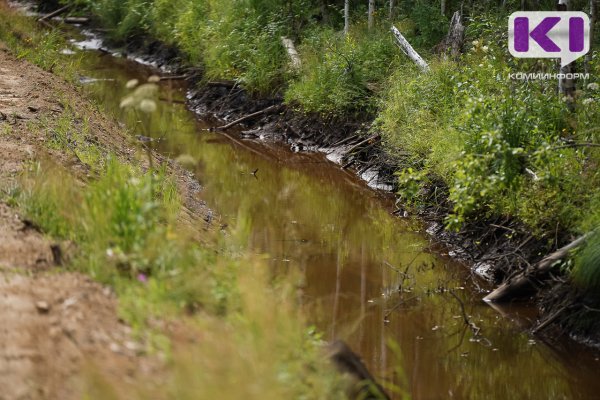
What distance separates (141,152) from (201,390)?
994cm

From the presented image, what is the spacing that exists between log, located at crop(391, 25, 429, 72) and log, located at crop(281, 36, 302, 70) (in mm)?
2477

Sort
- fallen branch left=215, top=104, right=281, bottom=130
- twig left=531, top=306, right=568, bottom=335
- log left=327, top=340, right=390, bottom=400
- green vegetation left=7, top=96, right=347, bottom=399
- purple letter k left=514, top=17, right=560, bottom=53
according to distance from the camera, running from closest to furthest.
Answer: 1. green vegetation left=7, top=96, right=347, bottom=399
2. log left=327, top=340, right=390, bottom=400
3. twig left=531, top=306, right=568, bottom=335
4. purple letter k left=514, top=17, right=560, bottom=53
5. fallen branch left=215, top=104, right=281, bottom=130

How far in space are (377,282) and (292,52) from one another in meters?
9.85

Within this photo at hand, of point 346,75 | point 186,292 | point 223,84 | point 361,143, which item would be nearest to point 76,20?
point 223,84

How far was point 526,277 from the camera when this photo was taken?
974cm

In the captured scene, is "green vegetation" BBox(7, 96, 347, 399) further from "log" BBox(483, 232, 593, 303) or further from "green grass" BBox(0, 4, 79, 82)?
"green grass" BBox(0, 4, 79, 82)

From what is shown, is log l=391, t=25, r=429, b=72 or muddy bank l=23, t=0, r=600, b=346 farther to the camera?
log l=391, t=25, r=429, b=72

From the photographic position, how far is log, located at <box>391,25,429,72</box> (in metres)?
15.6

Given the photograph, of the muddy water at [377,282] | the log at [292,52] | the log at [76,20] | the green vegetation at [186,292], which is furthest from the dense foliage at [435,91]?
the log at [76,20]

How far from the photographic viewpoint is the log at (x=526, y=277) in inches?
367

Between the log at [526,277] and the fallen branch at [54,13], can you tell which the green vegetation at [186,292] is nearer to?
the log at [526,277]

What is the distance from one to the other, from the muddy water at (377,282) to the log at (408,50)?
8.00ft

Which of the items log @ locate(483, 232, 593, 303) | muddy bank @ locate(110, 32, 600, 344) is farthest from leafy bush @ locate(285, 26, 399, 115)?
log @ locate(483, 232, 593, 303)

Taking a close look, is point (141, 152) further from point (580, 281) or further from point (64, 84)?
point (580, 281)
